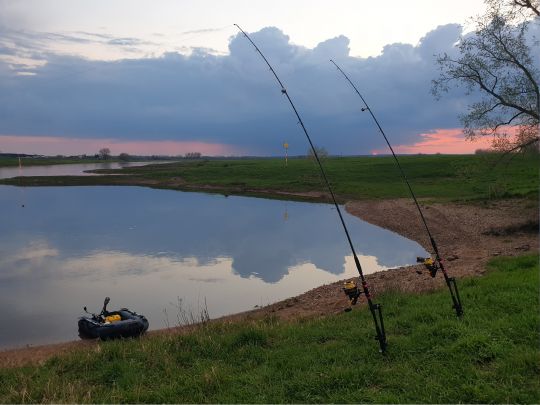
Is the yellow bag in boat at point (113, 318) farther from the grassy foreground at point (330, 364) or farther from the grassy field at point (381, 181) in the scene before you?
the grassy field at point (381, 181)

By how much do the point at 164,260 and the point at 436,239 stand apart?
1617cm

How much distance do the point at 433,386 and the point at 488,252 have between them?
16373mm

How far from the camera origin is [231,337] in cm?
962

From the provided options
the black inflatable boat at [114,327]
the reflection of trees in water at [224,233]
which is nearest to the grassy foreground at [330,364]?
the black inflatable boat at [114,327]

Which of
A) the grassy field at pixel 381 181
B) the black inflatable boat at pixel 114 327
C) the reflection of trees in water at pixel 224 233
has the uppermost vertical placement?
the grassy field at pixel 381 181

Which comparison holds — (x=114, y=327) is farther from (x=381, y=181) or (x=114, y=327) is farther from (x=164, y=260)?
(x=381, y=181)

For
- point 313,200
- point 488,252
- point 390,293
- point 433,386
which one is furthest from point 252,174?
point 433,386

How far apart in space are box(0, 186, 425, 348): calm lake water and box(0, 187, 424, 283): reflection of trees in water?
0.26 feet

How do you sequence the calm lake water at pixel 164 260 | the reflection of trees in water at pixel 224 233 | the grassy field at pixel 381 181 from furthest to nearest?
the grassy field at pixel 381 181, the reflection of trees in water at pixel 224 233, the calm lake water at pixel 164 260

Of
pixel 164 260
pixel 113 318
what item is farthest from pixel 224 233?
pixel 113 318

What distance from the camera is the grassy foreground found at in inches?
256

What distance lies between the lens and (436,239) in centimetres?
2711

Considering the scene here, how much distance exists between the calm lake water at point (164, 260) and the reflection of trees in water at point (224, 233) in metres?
0.08

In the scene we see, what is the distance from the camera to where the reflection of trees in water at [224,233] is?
25469 mm
